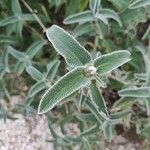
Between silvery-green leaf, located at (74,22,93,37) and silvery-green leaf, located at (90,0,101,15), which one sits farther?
silvery-green leaf, located at (74,22,93,37)

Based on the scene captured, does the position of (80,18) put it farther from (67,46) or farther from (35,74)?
(67,46)

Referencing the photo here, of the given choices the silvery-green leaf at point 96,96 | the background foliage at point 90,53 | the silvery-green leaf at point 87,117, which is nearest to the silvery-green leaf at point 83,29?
the background foliage at point 90,53

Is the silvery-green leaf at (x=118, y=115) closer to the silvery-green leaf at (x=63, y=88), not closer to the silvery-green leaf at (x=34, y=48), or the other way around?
the silvery-green leaf at (x=34, y=48)

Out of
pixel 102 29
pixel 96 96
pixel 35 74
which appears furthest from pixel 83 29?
pixel 96 96

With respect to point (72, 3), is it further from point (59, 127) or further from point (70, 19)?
point (59, 127)

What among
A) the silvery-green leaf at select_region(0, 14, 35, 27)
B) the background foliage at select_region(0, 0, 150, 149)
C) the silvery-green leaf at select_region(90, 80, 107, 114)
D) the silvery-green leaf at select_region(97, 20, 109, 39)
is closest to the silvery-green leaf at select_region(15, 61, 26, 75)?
the background foliage at select_region(0, 0, 150, 149)

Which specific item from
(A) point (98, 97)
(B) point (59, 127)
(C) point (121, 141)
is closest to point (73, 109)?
(B) point (59, 127)

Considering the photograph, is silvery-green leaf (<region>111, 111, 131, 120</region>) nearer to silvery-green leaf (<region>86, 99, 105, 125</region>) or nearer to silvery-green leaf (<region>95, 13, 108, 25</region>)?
silvery-green leaf (<region>86, 99, 105, 125</region>)
